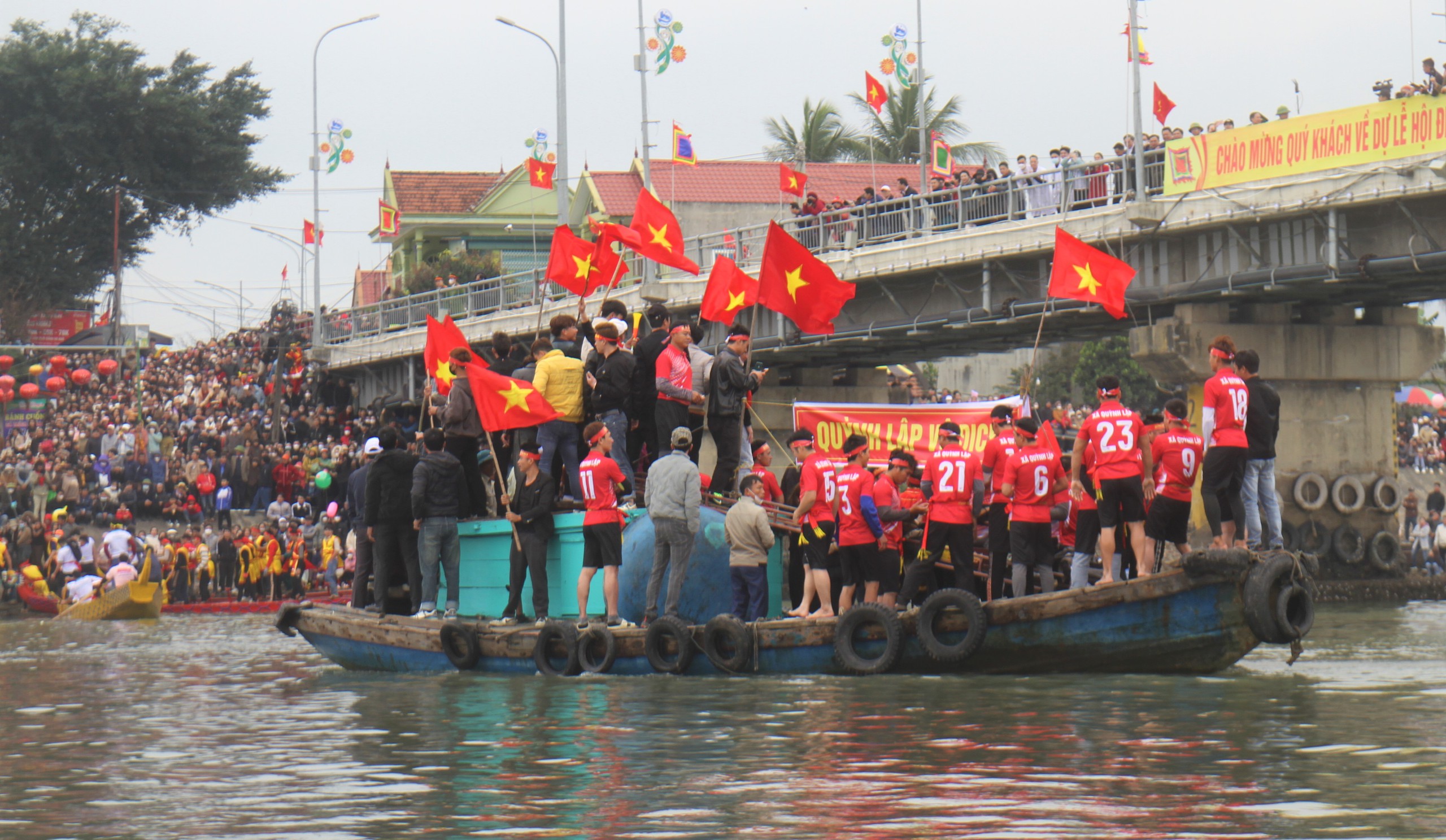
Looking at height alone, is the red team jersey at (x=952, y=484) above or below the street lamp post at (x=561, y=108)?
below

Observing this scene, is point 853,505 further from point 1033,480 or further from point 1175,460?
point 1175,460

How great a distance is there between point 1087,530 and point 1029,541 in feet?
1.57

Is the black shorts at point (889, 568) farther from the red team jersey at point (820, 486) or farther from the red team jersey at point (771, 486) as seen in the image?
the red team jersey at point (771, 486)

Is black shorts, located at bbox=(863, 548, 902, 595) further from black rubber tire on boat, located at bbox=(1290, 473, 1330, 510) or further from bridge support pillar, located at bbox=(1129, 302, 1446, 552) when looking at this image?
black rubber tire on boat, located at bbox=(1290, 473, 1330, 510)

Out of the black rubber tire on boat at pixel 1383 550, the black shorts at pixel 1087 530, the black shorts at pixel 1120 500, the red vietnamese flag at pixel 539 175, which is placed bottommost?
the black rubber tire on boat at pixel 1383 550

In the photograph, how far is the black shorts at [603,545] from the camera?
15.9m

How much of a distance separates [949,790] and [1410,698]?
5.70 meters

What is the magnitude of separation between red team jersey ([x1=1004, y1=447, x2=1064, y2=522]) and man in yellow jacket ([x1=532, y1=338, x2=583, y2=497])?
14.2ft

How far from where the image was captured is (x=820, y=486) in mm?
15453

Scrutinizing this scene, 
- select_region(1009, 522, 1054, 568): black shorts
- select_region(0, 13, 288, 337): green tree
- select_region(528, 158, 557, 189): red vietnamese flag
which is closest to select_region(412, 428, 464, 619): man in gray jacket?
select_region(1009, 522, 1054, 568): black shorts

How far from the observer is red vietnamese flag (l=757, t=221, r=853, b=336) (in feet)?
55.6

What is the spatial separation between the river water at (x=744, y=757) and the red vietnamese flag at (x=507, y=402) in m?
2.34

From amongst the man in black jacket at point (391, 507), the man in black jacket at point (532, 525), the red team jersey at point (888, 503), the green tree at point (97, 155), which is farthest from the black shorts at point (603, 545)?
the green tree at point (97, 155)

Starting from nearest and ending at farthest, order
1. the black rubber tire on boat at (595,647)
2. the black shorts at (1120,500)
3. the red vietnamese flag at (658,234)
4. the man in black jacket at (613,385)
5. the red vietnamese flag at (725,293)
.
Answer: the black shorts at (1120,500), the black rubber tire on boat at (595,647), the man in black jacket at (613,385), the red vietnamese flag at (725,293), the red vietnamese flag at (658,234)
